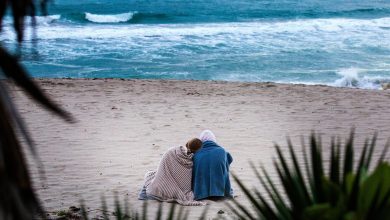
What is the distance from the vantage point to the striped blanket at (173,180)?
7.06m

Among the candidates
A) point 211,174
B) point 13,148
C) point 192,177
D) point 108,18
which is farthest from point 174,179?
point 108,18

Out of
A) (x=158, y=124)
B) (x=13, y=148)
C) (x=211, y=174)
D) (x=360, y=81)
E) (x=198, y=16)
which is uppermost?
(x=13, y=148)

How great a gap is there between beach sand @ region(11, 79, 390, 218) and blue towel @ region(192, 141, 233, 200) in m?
0.17

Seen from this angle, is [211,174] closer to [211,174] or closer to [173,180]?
[211,174]

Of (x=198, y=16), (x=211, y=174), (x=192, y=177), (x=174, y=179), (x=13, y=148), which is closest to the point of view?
(x=13, y=148)

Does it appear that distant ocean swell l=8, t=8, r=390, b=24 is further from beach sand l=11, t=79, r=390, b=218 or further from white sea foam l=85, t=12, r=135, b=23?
beach sand l=11, t=79, r=390, b=218

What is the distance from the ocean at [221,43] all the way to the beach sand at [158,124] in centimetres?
203

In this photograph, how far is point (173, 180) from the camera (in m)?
7.21

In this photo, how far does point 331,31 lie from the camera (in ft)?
106

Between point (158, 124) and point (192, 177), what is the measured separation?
146 inches

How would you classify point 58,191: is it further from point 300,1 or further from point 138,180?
point 300,1

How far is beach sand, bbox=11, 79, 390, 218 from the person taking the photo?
7.71 m

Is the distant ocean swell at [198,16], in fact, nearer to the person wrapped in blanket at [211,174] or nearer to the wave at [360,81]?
the wave at [360,81]

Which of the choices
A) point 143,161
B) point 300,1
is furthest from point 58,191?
point 300,1
